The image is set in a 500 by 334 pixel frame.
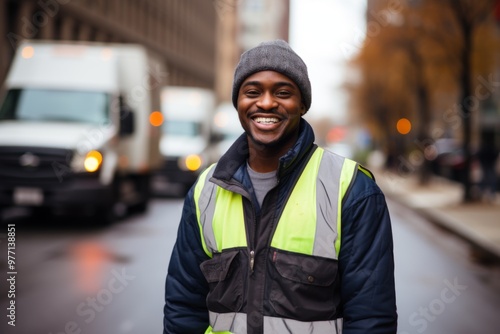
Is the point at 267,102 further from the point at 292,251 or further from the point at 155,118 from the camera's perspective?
the point at 155,118

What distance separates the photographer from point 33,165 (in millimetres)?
13055

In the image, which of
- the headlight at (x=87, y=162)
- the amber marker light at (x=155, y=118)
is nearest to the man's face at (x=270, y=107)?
the headlight at (x=87, y=162)

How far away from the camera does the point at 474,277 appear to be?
33.4 feet

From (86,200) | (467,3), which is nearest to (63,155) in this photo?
(86,200)

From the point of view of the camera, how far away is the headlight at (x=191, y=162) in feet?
72.4

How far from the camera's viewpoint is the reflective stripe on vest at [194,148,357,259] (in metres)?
2.50

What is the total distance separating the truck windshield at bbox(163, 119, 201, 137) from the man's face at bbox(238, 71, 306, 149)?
2098 cm

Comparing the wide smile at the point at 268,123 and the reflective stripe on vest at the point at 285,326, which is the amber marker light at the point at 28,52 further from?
the reflective stripe on vest at the point at 285,326

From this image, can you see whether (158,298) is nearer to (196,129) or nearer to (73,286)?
(73,286)

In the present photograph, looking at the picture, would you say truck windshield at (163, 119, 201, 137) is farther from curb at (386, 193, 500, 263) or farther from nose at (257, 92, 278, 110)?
nose at (257, 92, 278, 110)

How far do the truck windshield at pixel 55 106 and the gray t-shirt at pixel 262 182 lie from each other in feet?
38.8

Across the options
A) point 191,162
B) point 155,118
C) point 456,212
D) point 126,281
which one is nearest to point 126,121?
point 155,118

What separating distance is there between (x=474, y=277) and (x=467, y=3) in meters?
13.1

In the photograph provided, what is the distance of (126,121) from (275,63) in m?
12.4
